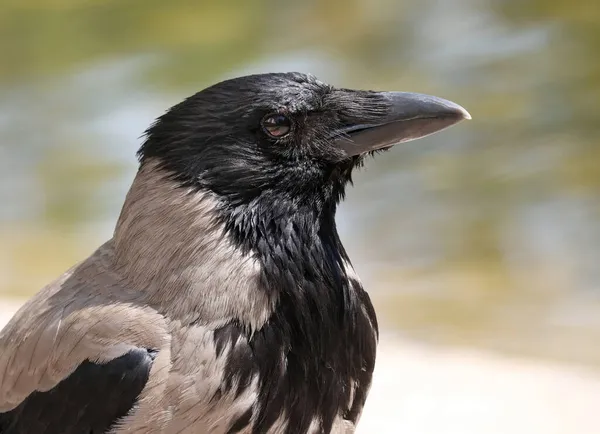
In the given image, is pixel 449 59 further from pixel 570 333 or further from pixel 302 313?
pixel 302 313

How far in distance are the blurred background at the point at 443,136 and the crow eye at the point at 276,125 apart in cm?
218

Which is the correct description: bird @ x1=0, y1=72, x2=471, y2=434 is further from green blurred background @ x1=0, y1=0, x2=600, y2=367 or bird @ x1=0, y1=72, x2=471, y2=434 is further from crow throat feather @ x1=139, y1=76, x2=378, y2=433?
green blurred background @ x1=0, y1=0, x2=600, y2=367

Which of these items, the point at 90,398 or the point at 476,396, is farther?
the point at 476,396

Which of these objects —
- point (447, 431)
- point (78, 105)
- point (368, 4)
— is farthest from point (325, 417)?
point (78, 105)

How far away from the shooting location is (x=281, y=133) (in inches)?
62.1

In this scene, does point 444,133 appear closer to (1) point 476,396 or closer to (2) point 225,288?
(1) point 476,396

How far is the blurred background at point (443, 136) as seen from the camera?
12.2 ft

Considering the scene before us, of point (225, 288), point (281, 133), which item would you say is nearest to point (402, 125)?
point (281, 133)

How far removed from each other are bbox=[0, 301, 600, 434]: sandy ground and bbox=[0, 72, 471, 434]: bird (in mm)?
1384

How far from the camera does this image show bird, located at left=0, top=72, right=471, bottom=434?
1500 millimetres

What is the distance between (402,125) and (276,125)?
24 centimetres

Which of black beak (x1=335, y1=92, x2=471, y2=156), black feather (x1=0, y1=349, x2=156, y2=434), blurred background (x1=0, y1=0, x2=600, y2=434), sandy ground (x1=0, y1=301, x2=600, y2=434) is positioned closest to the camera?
black feather (x1=0, y1=349, x2=156, y2=434)

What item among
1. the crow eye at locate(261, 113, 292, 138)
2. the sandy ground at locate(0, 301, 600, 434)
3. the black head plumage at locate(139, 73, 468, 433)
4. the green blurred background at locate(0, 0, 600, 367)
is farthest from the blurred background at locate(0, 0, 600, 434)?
the crow eye at locate(261, 113, 292, 138)

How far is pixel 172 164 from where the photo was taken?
156cm
